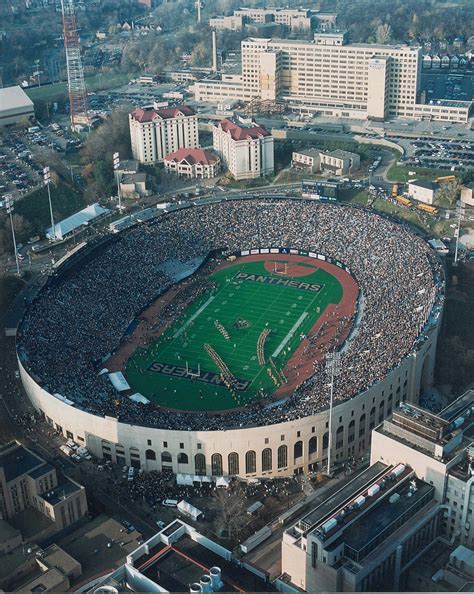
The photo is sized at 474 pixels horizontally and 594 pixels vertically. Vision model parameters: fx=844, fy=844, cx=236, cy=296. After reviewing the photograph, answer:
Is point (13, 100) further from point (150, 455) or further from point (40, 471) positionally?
point (40, 471)

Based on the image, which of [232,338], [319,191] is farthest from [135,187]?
[232,338]

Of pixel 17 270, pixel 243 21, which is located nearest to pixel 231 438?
pixel 17 270

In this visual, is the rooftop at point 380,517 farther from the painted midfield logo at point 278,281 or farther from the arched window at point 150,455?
the painted midfield logo at point 278,281

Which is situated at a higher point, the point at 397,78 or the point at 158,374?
the point at 397,78

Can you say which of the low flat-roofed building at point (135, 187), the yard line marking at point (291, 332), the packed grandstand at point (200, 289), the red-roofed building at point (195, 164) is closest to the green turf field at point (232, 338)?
the yard line marking at point (291, 332)

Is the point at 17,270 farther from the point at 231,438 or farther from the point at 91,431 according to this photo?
the point at 231,438

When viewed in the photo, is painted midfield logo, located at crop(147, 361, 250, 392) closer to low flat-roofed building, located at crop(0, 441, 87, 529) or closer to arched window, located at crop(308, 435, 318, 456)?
arched window, located at crop(308, 435, 318, 456)
